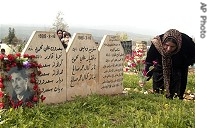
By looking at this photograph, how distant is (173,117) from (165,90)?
3.77 meters

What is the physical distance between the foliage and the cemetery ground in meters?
0.38

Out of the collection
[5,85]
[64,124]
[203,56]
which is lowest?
[64,124]

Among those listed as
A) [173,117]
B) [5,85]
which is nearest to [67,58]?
[5,85]

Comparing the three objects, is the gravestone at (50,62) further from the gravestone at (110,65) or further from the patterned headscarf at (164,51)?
the patterned headscarf at (164,51)

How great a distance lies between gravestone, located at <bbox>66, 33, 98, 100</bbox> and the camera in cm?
727

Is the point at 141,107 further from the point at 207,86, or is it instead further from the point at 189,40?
the point at 207,86

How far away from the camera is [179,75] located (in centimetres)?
847

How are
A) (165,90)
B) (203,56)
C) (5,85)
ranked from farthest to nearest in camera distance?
(165,90) < (5,85) < (203,56)

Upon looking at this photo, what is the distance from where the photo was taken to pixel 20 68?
6234mm

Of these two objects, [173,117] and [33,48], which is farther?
[33,48]

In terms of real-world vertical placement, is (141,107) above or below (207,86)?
below

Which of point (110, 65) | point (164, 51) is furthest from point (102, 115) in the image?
point (164, 51)

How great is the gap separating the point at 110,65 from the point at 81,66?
0.96m

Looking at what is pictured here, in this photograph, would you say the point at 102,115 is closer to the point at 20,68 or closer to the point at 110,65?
the point at 20,68
